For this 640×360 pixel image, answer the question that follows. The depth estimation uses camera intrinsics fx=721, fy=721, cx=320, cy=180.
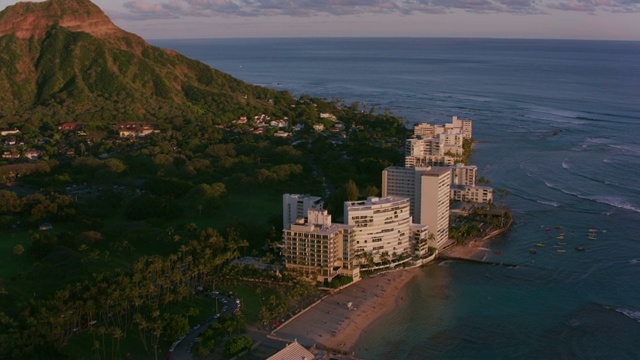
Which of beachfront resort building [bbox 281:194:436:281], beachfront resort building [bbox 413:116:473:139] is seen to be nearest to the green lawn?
beachfront resort building [bbox 281:194:436:281]

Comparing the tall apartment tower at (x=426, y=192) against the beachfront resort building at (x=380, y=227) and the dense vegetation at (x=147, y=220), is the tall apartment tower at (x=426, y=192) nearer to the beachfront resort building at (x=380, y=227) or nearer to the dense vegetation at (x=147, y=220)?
the dense vegetation at (x=147, y=220)

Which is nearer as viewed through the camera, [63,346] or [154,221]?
[63,346]

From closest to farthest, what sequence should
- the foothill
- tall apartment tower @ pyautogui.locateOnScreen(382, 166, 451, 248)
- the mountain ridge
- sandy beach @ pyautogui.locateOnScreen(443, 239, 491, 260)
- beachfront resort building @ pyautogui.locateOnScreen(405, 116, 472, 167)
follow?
the foothill < sandy beach @ pyautogui.locateOnScreen(443, 239, 491, 260) < tall apartment tower @ pyautogui.locateOnScreen(382, 166, 451, 248) < beachfront resort building @ pyautogui.locateOnScreen(405, 116, 472, 167) < the mountain ridge

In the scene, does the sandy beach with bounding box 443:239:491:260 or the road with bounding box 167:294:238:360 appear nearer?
the road with bounding box 167:294:238:360

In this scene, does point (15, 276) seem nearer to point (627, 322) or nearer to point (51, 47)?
point (627, 322)

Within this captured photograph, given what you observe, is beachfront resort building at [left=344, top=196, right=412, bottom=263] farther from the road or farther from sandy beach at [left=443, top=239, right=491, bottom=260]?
the road

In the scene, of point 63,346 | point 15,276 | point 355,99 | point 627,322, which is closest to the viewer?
point 63,346

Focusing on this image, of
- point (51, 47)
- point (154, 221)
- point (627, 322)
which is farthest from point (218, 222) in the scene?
point (51, 47)
